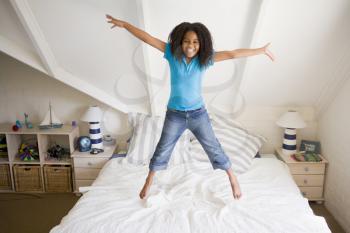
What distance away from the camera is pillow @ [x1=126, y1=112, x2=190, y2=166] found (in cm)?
269

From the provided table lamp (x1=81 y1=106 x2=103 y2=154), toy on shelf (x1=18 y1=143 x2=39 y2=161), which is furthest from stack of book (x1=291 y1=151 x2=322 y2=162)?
toy on shelf (x1=18 y1=143 x2=39 y2=161)

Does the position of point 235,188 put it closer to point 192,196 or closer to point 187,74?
point 192,196

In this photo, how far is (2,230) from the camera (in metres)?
2.54

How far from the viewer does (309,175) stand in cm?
283

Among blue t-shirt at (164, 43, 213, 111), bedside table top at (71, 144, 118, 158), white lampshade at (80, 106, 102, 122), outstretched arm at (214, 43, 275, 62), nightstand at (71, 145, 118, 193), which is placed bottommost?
nightstand at (71, 145, 118, 193)

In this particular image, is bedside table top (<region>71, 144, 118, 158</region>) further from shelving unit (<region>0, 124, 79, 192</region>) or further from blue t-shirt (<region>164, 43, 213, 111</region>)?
blue t-shirt (<region>164, 43, 213, 111</region>)

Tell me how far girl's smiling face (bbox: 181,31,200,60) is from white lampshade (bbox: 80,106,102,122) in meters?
1.62

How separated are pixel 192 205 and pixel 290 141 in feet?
4.62

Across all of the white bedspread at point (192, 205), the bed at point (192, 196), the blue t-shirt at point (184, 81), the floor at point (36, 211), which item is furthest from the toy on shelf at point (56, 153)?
the blue t-shirt at point (184, 81)

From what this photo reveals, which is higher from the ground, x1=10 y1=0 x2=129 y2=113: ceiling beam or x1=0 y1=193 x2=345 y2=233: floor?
x1=10 y1=0 x2=129 y2=113: ceiling beam

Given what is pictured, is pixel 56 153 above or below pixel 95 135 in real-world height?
below

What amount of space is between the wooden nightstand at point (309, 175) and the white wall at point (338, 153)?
0.06m

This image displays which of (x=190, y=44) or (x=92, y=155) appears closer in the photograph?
(x=190, y=44)

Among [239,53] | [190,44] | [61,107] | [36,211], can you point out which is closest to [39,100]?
[61,107]
